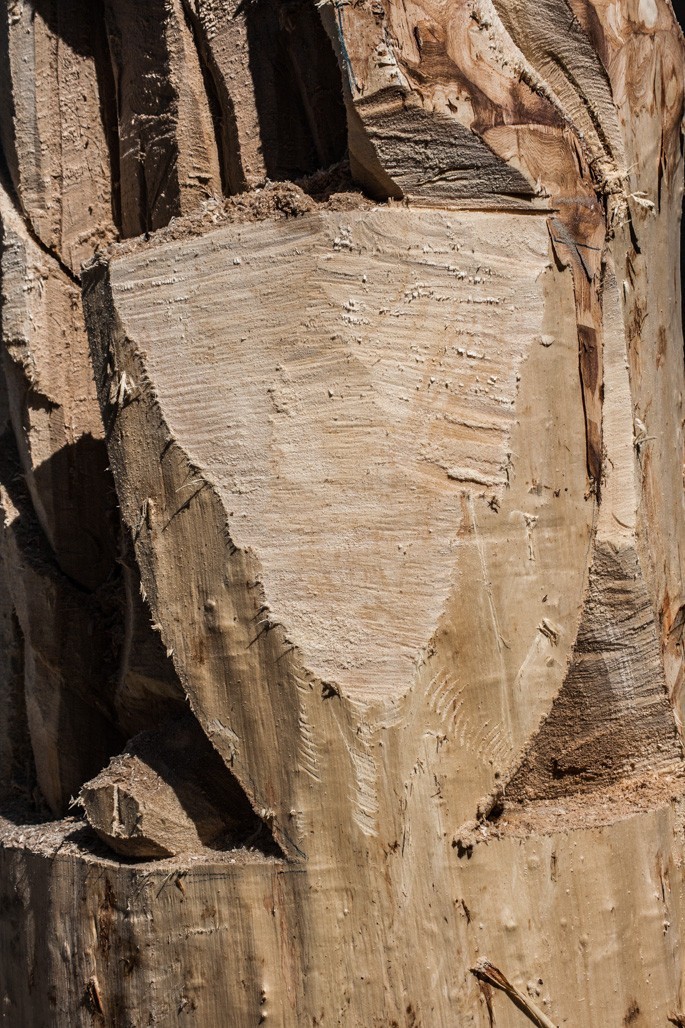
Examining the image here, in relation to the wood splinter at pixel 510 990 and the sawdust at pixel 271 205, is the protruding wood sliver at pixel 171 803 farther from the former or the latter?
the sawdust at pixel 271 205

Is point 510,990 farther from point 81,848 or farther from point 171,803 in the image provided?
point 81,848

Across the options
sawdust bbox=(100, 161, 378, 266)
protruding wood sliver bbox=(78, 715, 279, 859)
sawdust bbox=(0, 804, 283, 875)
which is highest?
sawdust bbox=(100, 161, 378, 266)

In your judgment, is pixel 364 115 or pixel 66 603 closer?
pixel 364 115

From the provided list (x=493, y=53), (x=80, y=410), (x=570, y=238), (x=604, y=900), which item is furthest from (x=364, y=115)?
(x=604, y=900)

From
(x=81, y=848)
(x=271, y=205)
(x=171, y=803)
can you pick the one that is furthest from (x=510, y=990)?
(x=271, y=205)

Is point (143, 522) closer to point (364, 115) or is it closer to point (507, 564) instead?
point (507, 564)

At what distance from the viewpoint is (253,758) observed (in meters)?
1.62

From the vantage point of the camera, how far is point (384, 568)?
1607 millimetres

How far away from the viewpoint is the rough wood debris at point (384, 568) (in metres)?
1.58

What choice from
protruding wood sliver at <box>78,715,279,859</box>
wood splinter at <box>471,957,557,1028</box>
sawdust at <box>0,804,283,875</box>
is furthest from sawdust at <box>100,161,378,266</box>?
wood splinter at <box>471,957,557,1028</box>

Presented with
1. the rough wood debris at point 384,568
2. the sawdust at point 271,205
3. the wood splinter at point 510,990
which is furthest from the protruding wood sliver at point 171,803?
the sawdust at point 271,205

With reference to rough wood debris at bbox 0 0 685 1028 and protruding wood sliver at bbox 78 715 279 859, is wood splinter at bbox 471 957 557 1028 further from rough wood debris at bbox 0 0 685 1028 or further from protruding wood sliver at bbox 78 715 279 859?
protruding wood sliver at bbox 78 715 279 859

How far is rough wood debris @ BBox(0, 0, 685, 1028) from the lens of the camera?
1.58 meters

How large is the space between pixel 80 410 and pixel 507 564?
0.91m
